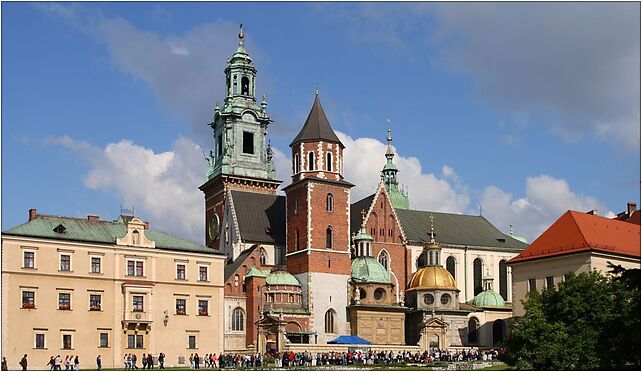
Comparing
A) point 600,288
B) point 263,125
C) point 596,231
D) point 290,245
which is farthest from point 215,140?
point 600,288

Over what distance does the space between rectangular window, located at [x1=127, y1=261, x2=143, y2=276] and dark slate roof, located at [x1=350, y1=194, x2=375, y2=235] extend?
28.0 metres

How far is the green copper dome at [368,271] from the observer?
278 ft

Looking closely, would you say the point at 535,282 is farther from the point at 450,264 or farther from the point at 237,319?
the point at 450,264

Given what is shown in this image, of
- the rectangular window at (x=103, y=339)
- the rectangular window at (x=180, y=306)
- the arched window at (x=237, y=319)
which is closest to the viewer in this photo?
the rectangular window at (x=103, y=339)

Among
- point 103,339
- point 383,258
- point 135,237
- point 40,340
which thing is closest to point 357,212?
point 383,258

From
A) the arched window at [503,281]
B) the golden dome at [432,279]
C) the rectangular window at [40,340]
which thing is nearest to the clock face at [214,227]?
the golden dome at [432,279]

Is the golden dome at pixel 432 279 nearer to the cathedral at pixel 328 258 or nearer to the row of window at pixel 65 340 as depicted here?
the cathedral at pixel 328 258

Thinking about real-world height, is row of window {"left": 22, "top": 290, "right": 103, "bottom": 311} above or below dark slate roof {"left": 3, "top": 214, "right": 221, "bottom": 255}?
below

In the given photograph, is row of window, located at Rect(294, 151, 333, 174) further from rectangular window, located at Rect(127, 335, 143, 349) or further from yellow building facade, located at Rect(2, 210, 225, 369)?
rectangular window, located at Rect(127, 335, 143, 349)

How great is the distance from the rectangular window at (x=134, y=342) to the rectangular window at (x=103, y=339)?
1.50m

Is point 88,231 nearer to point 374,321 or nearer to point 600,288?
point 374,321

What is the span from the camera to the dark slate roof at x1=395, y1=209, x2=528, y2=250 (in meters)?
98.8

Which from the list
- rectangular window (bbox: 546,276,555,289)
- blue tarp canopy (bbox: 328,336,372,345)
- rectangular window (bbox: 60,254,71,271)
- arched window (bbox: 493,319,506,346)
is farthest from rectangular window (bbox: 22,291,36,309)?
arched window (bbox: 493,319,506,346)

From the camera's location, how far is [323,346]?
74.4 metres
